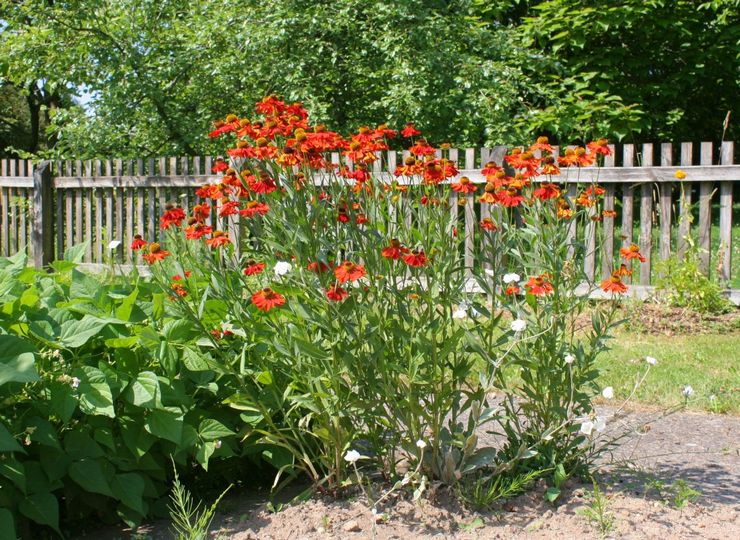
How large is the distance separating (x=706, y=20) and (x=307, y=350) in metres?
13.7

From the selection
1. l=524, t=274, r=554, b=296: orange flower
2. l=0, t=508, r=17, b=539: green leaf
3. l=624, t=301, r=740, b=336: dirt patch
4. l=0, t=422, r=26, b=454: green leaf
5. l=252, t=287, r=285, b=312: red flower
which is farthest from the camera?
l=624, t=301, r=740, b=336: dirt patch

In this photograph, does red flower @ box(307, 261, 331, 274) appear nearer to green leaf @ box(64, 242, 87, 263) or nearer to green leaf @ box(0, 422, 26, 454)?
green leaf @ box(0, 422, 26, 454)

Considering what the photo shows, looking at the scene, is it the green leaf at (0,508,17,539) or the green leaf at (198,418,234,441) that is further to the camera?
the green leaf at (198,418,234,441)

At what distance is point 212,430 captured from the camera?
298 cm

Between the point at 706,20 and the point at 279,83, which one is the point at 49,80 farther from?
the point at 706,20

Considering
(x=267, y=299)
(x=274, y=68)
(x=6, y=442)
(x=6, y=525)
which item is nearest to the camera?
(x=6, y=442)

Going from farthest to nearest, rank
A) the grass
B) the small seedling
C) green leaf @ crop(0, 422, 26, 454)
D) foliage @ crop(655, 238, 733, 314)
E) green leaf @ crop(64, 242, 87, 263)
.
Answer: foliage @ crop(655, 238, 733, 314) < the grass < green leaf @ crop(64, 242, 87, 263) < the small seedling < green leaf @ crop(0, 422, 26, 454)

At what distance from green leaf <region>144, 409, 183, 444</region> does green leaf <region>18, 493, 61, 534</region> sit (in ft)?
1.25

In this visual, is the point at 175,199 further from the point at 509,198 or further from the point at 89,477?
the point at 509,198

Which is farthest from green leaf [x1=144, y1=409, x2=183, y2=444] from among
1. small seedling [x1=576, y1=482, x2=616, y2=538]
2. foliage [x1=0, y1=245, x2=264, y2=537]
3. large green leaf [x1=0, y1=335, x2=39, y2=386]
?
small seedling [x1=576, y1=482, x2=616, y2=538]

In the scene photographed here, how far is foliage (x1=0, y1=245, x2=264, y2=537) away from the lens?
267 cm

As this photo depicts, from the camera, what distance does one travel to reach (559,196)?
3008 millimetres

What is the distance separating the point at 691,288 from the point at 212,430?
500 cm

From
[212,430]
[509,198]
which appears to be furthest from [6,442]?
[509,198]
